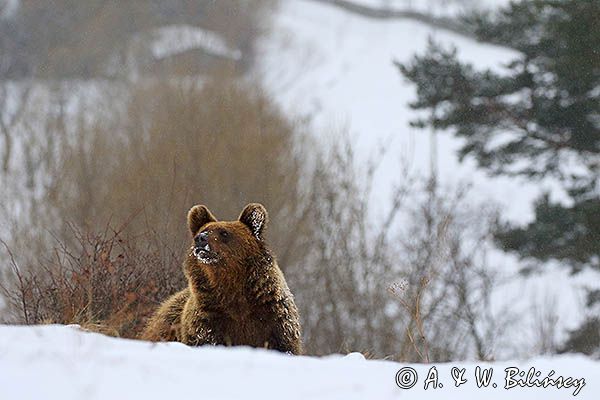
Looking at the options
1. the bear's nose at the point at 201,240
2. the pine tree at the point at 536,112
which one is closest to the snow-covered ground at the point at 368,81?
the pine tree at the point at 536,112

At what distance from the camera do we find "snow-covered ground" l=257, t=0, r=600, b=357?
3616 cm

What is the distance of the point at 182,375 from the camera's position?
3480 mm

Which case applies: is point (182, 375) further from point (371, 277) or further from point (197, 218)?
point (371, 277)

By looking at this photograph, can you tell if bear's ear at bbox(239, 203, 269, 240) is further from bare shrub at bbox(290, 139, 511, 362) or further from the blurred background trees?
bare shrub at bbox(290, 139, 511, 362)

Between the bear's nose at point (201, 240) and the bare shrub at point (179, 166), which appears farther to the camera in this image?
the bare shrub at point (179, 166)

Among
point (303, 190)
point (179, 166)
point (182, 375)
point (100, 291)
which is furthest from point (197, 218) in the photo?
point (303, 190)

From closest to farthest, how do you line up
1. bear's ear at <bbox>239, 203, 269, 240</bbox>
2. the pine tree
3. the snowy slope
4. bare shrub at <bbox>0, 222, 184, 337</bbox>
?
the snowy slope < bear's ear at <bbox>239, 203, 269, 240</bbox> < bare shrub at <bbox>0, 222, 184, 337</bbox> < the pine tree

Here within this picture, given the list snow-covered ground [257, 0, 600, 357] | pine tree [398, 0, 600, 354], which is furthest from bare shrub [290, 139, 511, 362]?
snow-covered ground [257, 0, 600, 357]

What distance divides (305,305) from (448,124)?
21.4 ft

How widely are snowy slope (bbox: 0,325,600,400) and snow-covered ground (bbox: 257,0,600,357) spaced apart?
25.7 meters

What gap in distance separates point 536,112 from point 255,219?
37.0 feet

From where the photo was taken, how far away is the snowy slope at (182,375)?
3.28 metres

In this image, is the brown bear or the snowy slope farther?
the brown bear

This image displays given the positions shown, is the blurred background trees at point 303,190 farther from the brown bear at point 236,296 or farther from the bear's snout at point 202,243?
the bear's snout at point 202,243
